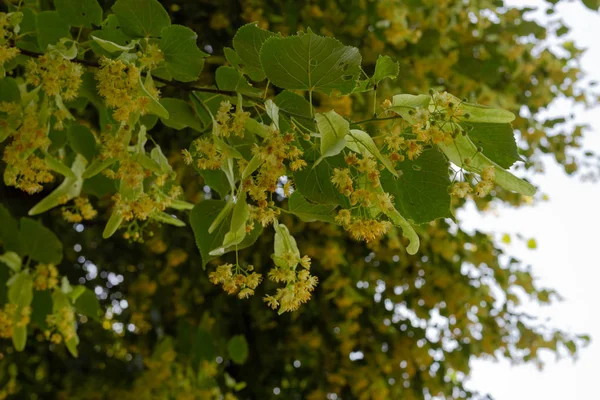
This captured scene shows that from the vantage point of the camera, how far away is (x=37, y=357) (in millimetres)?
2805

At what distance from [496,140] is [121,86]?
43 cm

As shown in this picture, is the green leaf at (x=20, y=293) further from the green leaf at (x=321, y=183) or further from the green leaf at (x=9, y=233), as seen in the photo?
the green leaf at (x=321, y=183)

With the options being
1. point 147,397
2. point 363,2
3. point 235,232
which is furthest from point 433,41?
point 235,232

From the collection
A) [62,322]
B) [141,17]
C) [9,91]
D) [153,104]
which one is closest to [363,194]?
[153,104]

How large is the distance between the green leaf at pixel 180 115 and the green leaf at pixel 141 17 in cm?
11

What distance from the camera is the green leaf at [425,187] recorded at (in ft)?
2.48

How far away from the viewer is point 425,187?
0.76m

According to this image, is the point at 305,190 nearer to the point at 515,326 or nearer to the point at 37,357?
the point at 515,326

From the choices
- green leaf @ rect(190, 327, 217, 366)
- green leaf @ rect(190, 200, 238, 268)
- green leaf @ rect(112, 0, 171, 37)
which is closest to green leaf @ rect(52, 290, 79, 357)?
green leaf @ rect(190, 200, 238, 268)

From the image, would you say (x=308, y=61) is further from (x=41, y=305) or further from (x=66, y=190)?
(x=41, y=305)

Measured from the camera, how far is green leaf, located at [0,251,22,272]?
127 centimetres

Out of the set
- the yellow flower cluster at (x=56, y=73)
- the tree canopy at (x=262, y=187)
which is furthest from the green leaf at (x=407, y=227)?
the yellow flower cluster at (x=56, y=73)

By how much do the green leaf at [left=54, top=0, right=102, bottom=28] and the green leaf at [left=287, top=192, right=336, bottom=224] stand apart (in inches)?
16.3

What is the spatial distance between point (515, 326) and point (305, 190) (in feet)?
6.99
